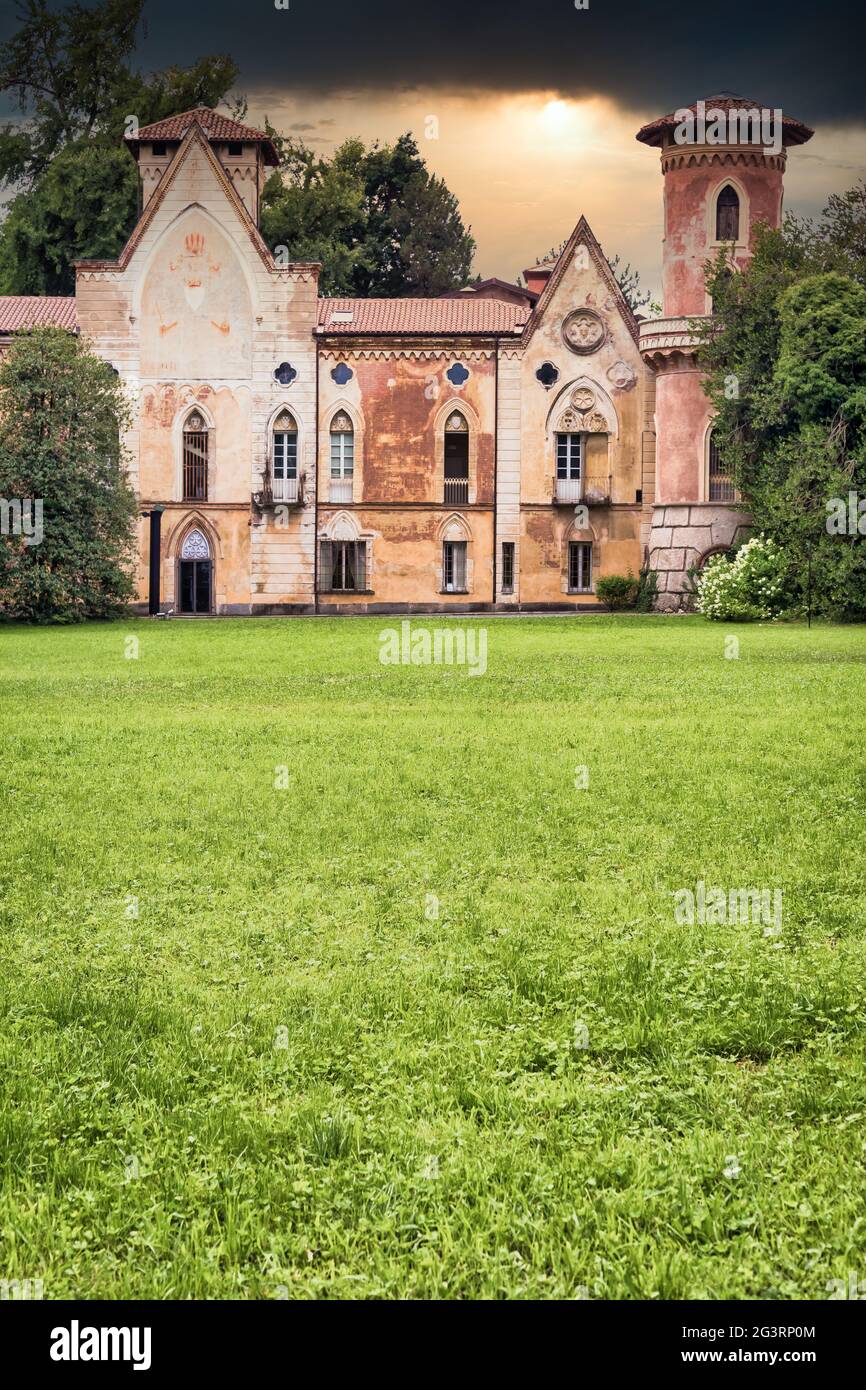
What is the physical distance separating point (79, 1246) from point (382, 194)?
76.1 metres

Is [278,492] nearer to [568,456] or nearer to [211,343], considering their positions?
[211,343]

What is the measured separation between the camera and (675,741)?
1681cm

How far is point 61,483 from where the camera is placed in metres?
46.4

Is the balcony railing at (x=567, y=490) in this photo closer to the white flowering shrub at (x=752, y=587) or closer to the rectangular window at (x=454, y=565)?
the rectangular window at (x=454, y=565)

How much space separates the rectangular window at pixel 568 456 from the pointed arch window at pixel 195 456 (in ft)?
42.2

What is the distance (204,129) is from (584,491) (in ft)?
62.2

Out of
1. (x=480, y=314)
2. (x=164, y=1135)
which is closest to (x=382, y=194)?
(x=480, y=314)

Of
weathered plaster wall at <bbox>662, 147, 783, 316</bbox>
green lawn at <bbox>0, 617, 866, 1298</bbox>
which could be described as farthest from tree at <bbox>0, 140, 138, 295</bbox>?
green lawn at <bbox>0, 617, 866, 1298</bbox>

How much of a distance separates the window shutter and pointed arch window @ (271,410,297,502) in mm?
2072

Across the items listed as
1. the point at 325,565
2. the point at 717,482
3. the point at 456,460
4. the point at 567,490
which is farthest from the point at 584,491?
the point at 325,565

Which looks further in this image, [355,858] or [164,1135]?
[355,858]

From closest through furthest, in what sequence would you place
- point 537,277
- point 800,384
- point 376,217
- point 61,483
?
point 61,483 → point 800,384 → point 537,277 → point 376,217

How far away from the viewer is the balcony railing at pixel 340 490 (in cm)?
5553

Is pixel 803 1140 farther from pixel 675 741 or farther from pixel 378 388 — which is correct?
pixel 378 388
